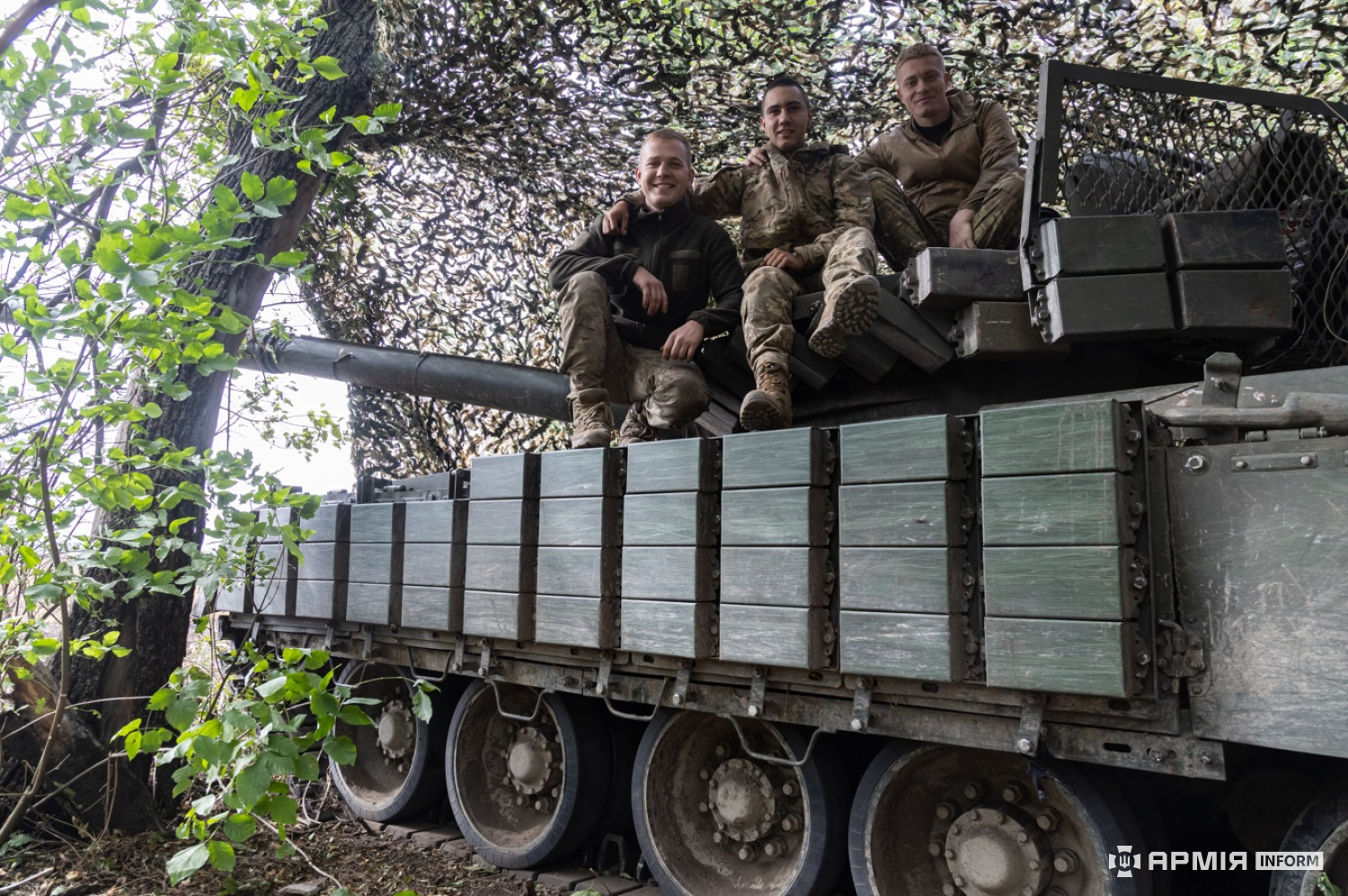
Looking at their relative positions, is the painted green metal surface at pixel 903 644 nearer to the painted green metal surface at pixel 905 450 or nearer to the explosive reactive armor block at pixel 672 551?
the painted green metal surface at pixel 905 450

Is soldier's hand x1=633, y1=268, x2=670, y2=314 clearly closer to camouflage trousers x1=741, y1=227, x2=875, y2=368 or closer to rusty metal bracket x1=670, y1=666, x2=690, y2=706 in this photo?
camouflage trousers x1=741, y1=227, x2=875, y2=368

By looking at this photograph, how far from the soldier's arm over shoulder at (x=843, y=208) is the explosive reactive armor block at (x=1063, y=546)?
70.6 inches

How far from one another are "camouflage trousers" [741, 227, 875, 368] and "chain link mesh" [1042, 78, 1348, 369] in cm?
91

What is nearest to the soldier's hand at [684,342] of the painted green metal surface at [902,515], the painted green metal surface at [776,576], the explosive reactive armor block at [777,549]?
the explosive reactive armor block at [777,549]

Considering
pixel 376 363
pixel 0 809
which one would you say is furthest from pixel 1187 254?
pixel 0 809

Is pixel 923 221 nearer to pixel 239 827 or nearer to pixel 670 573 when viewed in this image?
pixel 670 573

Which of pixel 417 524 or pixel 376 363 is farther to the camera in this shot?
pixel 376 363

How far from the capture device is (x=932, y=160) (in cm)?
534

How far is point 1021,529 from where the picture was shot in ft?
10.7

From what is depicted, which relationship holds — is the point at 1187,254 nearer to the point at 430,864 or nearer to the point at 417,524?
the point at 417,524

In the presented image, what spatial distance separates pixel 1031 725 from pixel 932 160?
3.14 m

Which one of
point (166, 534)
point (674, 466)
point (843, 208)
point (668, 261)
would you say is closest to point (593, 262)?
point (668, 261)

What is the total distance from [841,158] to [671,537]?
2278 mm

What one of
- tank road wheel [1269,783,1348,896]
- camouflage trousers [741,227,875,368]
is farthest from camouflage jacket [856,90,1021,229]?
tank road wheel [1269,783,1348,896]
